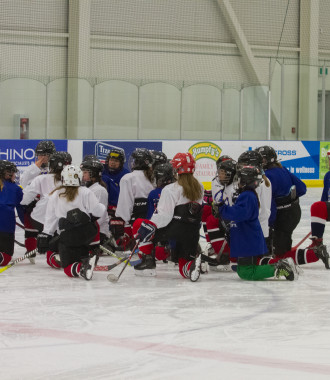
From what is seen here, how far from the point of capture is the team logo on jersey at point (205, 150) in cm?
1364

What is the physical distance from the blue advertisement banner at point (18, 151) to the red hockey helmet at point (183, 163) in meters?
7.06

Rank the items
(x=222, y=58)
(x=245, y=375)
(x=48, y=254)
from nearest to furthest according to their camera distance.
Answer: (x=245, y=375) < (x=48, y=254) < (x=222, y=58)

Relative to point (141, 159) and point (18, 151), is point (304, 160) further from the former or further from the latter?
point (141, 159)

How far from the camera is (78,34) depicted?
682 inches

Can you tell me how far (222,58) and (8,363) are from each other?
15992 mm

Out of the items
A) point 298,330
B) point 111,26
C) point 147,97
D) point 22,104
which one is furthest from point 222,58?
point 298,330

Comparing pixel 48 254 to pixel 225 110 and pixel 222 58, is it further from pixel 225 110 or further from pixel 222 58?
pixel 222 58

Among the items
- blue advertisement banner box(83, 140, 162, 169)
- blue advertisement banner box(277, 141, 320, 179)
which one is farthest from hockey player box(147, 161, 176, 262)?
blue advertisement banner box(277, 141, 320, 179)

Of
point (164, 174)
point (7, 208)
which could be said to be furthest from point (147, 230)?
point (7, 208)

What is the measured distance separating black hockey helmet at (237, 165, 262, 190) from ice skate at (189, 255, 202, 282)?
0.58 metres

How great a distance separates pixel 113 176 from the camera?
7.12 m

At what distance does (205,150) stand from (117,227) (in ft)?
22.7

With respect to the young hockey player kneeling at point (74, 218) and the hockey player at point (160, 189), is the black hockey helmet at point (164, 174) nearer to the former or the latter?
the hockey player at point (160, 189)

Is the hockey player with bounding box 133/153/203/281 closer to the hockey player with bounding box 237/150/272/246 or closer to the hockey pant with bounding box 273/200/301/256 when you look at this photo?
the hockey player with bounding box 237/150/272/246
